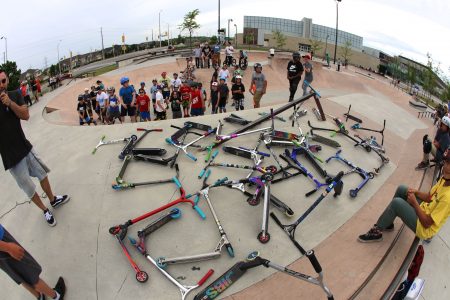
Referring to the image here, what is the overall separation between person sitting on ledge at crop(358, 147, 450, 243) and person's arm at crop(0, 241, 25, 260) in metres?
4.51

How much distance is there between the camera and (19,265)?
10.7ft

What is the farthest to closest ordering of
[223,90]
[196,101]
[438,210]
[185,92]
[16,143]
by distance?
[185,92]
[223,90]
[196,101]
[16,143]
[438,210]

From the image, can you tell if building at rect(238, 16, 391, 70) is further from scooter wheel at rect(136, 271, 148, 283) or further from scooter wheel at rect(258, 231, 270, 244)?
scooter wheel at rect(136, 271, 148, 283)

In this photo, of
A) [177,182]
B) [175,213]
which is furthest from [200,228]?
[177,182]

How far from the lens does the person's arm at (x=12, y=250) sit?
9.71 feet

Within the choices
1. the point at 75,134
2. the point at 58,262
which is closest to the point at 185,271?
the point at 58,262

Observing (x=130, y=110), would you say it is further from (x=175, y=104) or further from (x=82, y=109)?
(x=82, y=109)

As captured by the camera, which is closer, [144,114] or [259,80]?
[259,80]

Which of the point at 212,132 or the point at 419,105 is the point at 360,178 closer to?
the point at 212,132

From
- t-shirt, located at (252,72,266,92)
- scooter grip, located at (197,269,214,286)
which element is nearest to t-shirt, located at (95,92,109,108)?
t-shirt, located at (252,72,266,92)

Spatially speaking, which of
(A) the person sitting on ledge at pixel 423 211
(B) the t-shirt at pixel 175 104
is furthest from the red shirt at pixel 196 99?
(A) the person sitting on ledge at pixel 423 211

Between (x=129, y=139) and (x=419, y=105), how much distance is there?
15.7 m

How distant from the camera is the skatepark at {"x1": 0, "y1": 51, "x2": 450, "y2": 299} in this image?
4012 mm

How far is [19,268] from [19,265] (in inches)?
1.6
